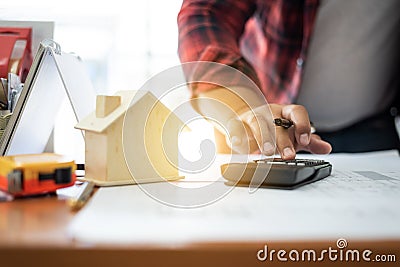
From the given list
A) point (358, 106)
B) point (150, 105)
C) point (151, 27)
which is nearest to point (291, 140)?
point (150, 105)

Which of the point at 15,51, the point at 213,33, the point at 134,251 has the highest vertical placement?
the point at 213,33

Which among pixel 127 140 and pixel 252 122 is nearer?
pixel 127 140

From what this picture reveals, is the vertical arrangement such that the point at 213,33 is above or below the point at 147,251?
Answer: above

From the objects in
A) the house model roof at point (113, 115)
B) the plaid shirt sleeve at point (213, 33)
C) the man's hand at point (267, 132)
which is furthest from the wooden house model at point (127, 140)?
the plaid shirt sleeve at point (213, 33)

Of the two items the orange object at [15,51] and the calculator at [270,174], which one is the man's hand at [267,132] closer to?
the calculator at [270,174]

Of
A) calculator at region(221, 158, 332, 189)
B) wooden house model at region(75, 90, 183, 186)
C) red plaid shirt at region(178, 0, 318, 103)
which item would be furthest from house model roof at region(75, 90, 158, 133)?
red plaid shirt at region(178, 0, 318, 103)

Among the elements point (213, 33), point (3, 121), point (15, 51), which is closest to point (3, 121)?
point (3, 121)

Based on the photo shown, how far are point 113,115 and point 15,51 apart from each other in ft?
0.74

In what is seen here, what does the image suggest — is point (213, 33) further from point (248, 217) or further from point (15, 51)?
point (248, 217)

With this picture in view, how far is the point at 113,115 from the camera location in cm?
47

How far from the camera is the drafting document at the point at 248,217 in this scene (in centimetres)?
31

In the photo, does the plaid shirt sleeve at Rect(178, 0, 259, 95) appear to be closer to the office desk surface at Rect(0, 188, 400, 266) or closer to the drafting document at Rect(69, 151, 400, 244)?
the drafting document at Rect(69, 151, 400, 244)

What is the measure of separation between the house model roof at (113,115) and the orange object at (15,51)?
0.17 m

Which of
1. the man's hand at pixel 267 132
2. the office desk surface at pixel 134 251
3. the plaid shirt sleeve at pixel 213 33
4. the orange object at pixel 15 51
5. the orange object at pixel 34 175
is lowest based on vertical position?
the office desk surface at pixel 134 251
